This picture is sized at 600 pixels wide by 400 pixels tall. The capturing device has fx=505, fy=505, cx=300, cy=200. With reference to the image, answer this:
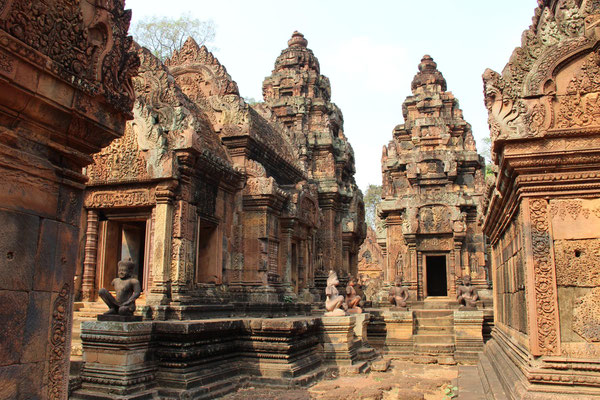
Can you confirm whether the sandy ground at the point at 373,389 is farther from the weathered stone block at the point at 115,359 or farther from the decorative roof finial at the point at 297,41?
the decorative roof finial at the point at 297,41

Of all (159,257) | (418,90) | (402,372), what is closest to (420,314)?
(402,372)

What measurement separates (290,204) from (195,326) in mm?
5472

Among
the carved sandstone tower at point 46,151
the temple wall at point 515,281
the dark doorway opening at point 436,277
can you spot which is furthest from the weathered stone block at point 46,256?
the dark doorway opening at point 436,277

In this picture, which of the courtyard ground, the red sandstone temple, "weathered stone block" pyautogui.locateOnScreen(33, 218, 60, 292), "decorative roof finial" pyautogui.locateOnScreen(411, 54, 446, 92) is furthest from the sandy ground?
"decorative roof finial" pyautogui.locateOnScreen(411, 54, 446, 92)

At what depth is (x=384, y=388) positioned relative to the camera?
8.46 metres

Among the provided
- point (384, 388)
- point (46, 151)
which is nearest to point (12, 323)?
point (46, 151)

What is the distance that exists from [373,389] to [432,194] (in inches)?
455

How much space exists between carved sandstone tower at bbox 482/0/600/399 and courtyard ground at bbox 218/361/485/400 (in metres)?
2.25

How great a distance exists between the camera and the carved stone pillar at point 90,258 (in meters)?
9.37

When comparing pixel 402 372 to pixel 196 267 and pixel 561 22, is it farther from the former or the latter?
pixel 561 22

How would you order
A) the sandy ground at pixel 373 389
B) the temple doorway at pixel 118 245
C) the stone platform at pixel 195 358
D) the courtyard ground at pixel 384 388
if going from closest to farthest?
the stone platform at pixel 195 358, the courtyard ground at pixel 384 388, the sandy ground at pixel 373 389, the temple doorway at pixel 118 245

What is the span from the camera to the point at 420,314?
14.6 m

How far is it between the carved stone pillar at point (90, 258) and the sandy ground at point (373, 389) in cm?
356

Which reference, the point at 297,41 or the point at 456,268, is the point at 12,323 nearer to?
the point at 456,268
